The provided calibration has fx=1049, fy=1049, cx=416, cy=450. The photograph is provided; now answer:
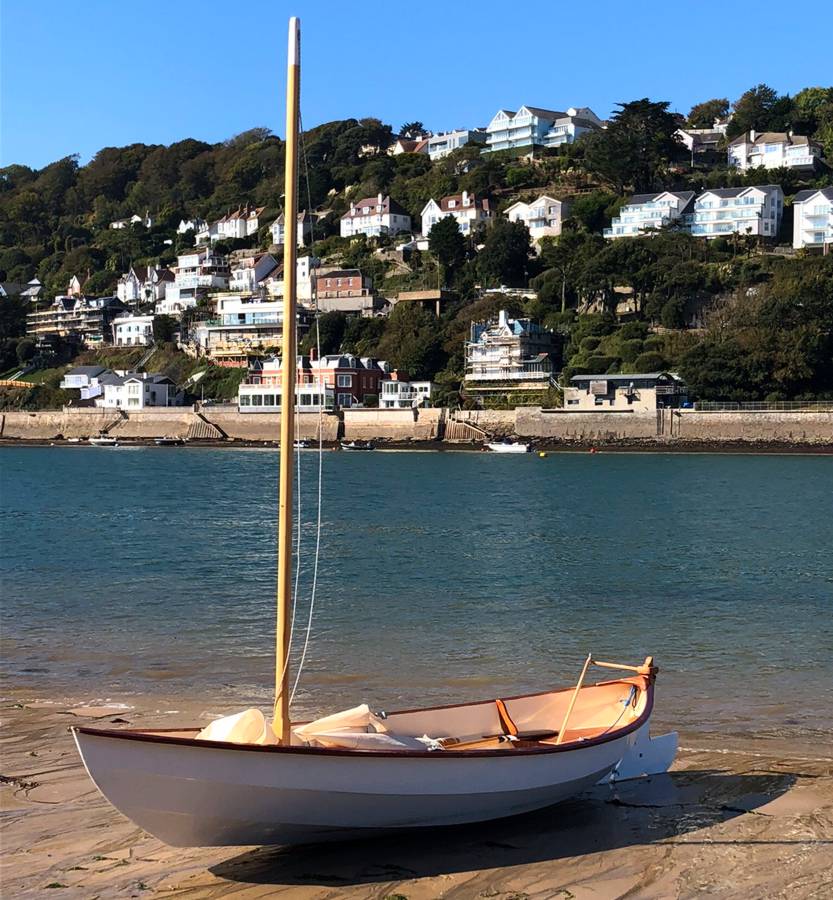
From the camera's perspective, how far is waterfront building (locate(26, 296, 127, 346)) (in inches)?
4535

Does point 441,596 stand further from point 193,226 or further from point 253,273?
point 193,226

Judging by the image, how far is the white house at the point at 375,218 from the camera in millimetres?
115188

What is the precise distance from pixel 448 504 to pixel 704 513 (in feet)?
28.6

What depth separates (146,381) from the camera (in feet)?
297

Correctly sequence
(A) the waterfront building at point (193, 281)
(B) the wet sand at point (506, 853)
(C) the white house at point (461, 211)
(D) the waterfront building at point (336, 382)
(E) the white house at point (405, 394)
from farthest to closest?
1. (A) the waterfront building at point (193, 281)
2. (C) the white house at point (461, 211)
3. (D) the waterfront building at point (336, 382)
4. (E) the white house at point (405, 394)
5. (B) the wet sand at point (506, 853)

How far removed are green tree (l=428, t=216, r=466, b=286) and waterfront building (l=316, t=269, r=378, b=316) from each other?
7.20m

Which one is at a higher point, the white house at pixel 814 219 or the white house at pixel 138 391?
the white house at pixel 814 219

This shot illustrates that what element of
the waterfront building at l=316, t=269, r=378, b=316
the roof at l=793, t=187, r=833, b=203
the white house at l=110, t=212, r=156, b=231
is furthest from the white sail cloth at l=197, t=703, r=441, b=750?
the white house at l=110, t=212, r=156, b=231

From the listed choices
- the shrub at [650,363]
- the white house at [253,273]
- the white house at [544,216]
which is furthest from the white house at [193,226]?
the shrub at [650,363]

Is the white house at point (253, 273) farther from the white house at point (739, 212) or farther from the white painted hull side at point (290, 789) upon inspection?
the white painted hull side at point (290, 789)

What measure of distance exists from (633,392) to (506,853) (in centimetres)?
6347

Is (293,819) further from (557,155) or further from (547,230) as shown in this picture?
(557,155)

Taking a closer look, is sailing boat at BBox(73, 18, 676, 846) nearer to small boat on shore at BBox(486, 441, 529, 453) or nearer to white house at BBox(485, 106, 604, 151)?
small boat on shore at BBox(486, 441, 529, 453)

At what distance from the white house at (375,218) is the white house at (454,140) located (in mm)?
21276
